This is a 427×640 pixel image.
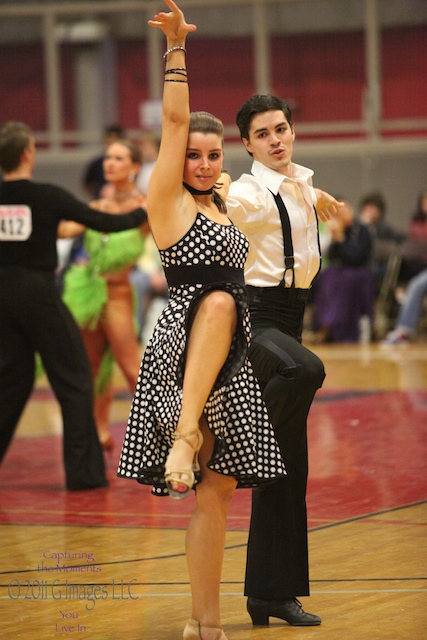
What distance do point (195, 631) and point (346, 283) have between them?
422 inches

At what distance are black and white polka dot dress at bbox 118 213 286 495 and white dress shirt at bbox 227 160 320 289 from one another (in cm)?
49

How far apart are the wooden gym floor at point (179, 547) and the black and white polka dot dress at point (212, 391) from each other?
0.61 meters

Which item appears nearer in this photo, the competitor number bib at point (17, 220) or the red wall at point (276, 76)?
the competitor number bib at point (17, 220)

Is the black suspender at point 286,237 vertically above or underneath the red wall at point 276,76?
underneath

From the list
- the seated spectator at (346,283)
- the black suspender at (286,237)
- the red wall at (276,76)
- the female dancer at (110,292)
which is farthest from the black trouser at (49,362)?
the red wall at (276,76)

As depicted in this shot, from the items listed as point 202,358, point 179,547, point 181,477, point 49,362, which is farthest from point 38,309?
point 181,477

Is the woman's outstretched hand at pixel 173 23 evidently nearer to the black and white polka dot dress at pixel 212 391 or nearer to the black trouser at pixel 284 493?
the black and white polka dot dress at pixel 212 391

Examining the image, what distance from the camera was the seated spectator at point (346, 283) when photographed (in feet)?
46.8

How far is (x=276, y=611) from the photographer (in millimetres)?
4113

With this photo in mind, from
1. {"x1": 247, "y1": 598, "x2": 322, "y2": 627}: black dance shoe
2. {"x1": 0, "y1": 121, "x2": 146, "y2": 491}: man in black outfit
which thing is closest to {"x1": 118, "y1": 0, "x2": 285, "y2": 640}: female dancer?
{"x1": 247, "y1": 598, "x2": 322, "y2": 627}: black dance shoe

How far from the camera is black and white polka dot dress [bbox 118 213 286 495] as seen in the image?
12.3 ft

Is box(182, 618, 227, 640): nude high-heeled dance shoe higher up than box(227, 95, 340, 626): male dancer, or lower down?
lower down

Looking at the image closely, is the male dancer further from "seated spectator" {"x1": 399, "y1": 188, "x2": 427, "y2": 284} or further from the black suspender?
"seated spectator" {"x1": 399, "y1": 188, "x2": 427, "y2": 284}

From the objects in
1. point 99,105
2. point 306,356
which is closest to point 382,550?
point 306,356
